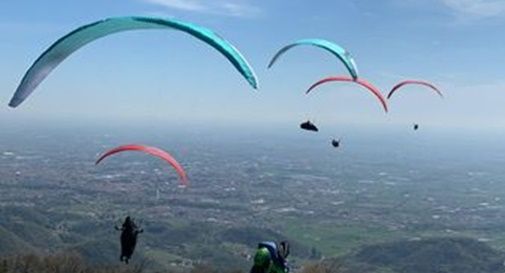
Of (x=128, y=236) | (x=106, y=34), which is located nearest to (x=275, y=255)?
(x=128, y=236)

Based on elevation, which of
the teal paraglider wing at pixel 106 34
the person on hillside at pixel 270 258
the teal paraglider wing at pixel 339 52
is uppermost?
the teal paraglider wing at pixel 339 52

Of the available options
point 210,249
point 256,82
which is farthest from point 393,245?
point 256,82

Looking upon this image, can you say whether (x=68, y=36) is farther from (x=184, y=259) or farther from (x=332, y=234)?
(x=332, y=234)

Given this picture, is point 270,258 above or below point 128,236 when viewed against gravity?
below

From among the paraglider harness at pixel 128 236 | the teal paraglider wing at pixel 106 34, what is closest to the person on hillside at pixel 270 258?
the teal paraglider wing at pixel 106 34

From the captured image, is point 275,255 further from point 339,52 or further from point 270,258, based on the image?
point 339,52

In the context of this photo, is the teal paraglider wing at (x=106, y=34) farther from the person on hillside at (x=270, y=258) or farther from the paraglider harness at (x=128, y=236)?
the paraglider harness at (x=128, y=236)
